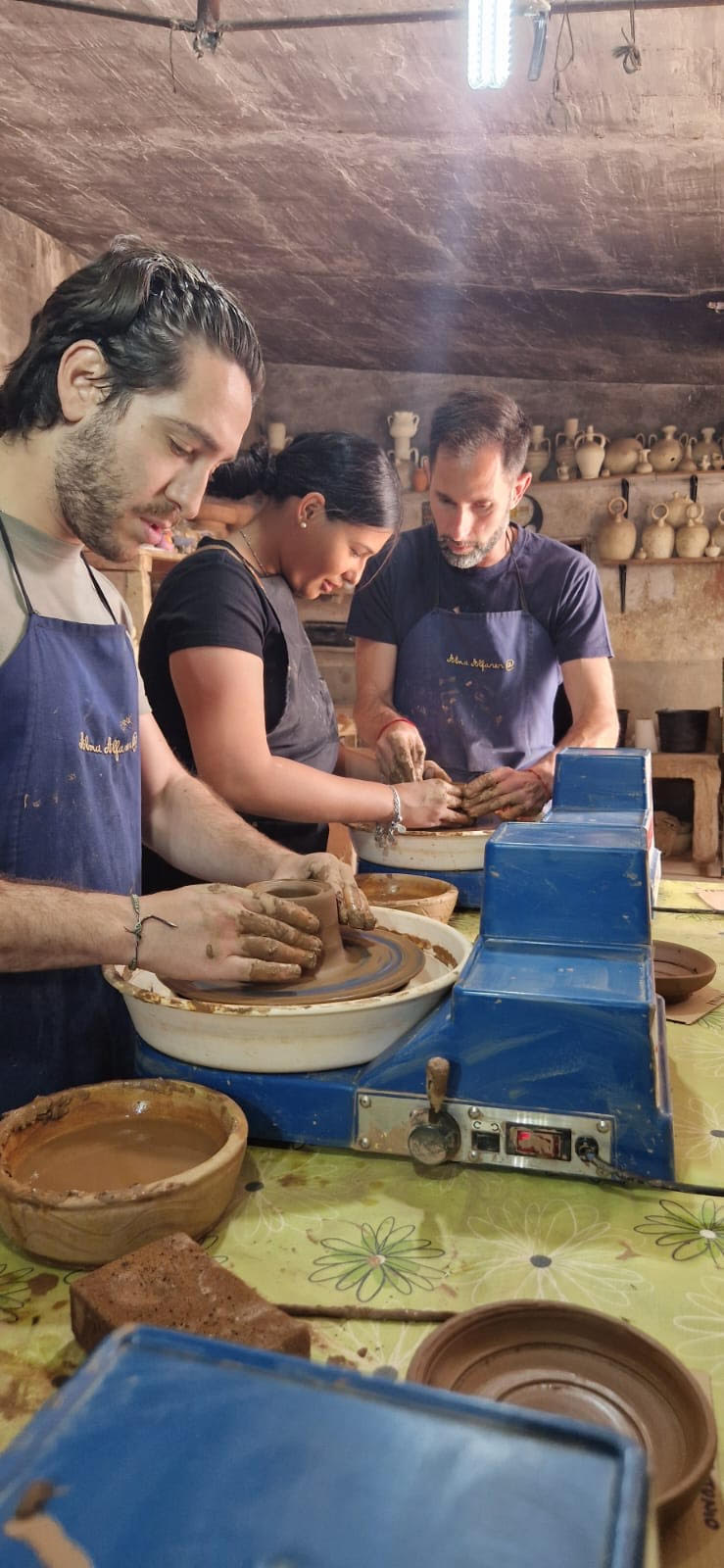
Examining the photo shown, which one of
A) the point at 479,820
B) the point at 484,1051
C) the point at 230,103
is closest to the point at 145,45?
the point at 230,103

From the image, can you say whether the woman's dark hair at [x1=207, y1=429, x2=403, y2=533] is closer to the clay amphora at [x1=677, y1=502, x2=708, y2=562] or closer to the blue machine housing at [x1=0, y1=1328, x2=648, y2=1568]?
the blue machine housing at [x1=0, y1=1328, x2=648, y2=1568]

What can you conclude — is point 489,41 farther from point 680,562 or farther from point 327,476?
point 680,562

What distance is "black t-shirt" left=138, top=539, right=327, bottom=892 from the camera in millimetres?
2547

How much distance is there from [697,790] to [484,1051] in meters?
7.56

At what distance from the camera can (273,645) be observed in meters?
2.84

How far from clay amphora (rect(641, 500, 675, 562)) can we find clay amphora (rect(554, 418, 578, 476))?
2.74 feet

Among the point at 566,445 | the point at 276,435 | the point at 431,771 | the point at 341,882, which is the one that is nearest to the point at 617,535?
the point at 566,445

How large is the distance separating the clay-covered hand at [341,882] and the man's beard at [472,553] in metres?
2.12

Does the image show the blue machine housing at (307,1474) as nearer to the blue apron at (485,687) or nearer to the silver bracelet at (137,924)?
the silver bracelet at (137,924)

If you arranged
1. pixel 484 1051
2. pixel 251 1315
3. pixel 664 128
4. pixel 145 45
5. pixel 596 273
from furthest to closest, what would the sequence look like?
pixel 596 273 → pixel 664 128 → pixel 145 45 → pixel 484 1051 → pixel 251 1315

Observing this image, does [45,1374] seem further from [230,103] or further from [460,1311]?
[230,103]

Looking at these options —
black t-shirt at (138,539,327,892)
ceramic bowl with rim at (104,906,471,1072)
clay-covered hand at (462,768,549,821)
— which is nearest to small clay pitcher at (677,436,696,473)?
clay-covered hand at (462,768,549,821)

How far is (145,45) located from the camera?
4.18 metres

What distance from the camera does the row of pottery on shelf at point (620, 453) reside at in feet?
28.6
